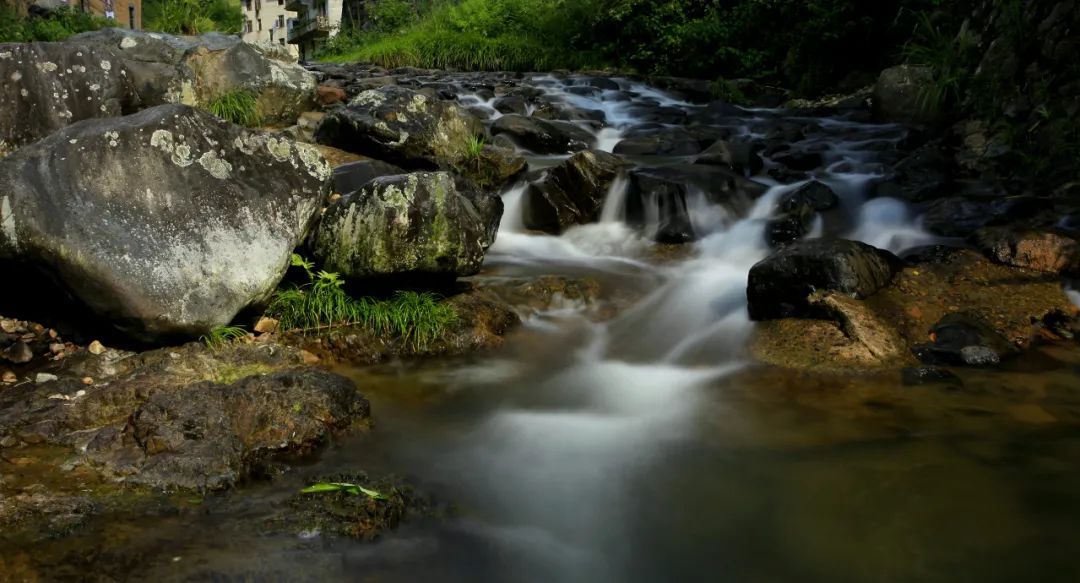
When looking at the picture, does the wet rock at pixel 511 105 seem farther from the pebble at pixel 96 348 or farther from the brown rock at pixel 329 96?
the pebble at pixel 96 348

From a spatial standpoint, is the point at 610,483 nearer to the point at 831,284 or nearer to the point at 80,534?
the point at 80,534

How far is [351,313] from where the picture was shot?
580 cm

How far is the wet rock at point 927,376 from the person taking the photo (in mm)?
5086

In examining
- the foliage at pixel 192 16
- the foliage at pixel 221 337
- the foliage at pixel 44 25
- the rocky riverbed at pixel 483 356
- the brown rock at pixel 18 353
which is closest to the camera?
the rocky riverbed at pixel 483 356

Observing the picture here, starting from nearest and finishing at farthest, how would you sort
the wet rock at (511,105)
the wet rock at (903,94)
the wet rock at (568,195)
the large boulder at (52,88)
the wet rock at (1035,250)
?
the large boulder at (52,88), the wet rock at (1035,250), the wet rock at (568,195), the wet rock at (903,94), the wet rock at (511,105)

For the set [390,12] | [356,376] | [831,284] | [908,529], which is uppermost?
[390,12]

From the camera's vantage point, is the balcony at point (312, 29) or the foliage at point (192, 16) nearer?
the foliage at point (192, 16)

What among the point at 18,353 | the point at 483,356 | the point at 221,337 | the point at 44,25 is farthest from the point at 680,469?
the point at 44,25

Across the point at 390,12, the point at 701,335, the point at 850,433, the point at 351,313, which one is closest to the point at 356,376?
the point at 351,313

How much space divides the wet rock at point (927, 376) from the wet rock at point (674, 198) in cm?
317

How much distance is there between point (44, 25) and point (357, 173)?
18749 mm

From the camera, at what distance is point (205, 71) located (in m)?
8.87

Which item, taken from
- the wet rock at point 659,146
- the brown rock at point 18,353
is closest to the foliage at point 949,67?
the wet rock at point 659,146

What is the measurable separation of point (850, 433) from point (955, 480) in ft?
2.12
